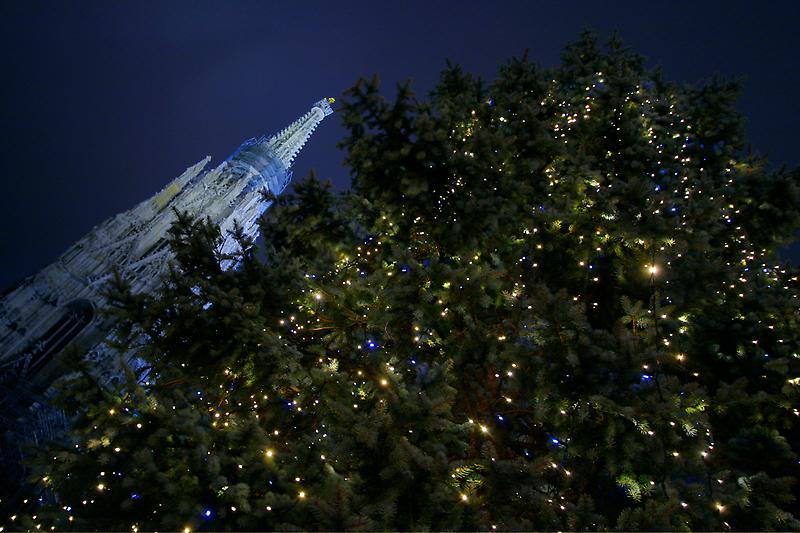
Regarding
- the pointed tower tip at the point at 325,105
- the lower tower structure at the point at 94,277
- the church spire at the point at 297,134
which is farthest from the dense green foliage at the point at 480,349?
the pointed tower tip at the point at 325,105

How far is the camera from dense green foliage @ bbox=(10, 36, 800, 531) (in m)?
3.28

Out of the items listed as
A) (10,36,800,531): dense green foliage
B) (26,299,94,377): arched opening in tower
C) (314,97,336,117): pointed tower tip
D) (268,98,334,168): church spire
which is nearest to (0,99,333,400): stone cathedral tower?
(26,299,94,377): arched opening in tower

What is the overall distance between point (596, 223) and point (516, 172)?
1.68 metres

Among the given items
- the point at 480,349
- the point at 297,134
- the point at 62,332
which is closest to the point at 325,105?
the point at 297,134

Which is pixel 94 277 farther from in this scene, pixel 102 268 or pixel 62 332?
pixel 62 332

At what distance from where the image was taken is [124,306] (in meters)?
4.33

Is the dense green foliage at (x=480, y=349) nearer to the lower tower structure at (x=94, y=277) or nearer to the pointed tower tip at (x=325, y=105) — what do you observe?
the lower tower structure at (x=94, y=277)

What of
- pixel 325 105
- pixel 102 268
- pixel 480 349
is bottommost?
pixel 480 349

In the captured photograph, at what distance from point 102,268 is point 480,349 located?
3245 centimetres

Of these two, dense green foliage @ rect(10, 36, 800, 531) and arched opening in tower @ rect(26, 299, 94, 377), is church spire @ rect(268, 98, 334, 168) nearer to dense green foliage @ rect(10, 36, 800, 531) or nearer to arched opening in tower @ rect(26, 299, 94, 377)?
arched opening in tower @ rect(26, 299, 94, 377)

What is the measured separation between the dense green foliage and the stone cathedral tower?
11.3m

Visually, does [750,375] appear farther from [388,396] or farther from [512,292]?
[388,396]

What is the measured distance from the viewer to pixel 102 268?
1126 inches

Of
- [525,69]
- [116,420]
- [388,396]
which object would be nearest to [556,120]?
[525,69]
